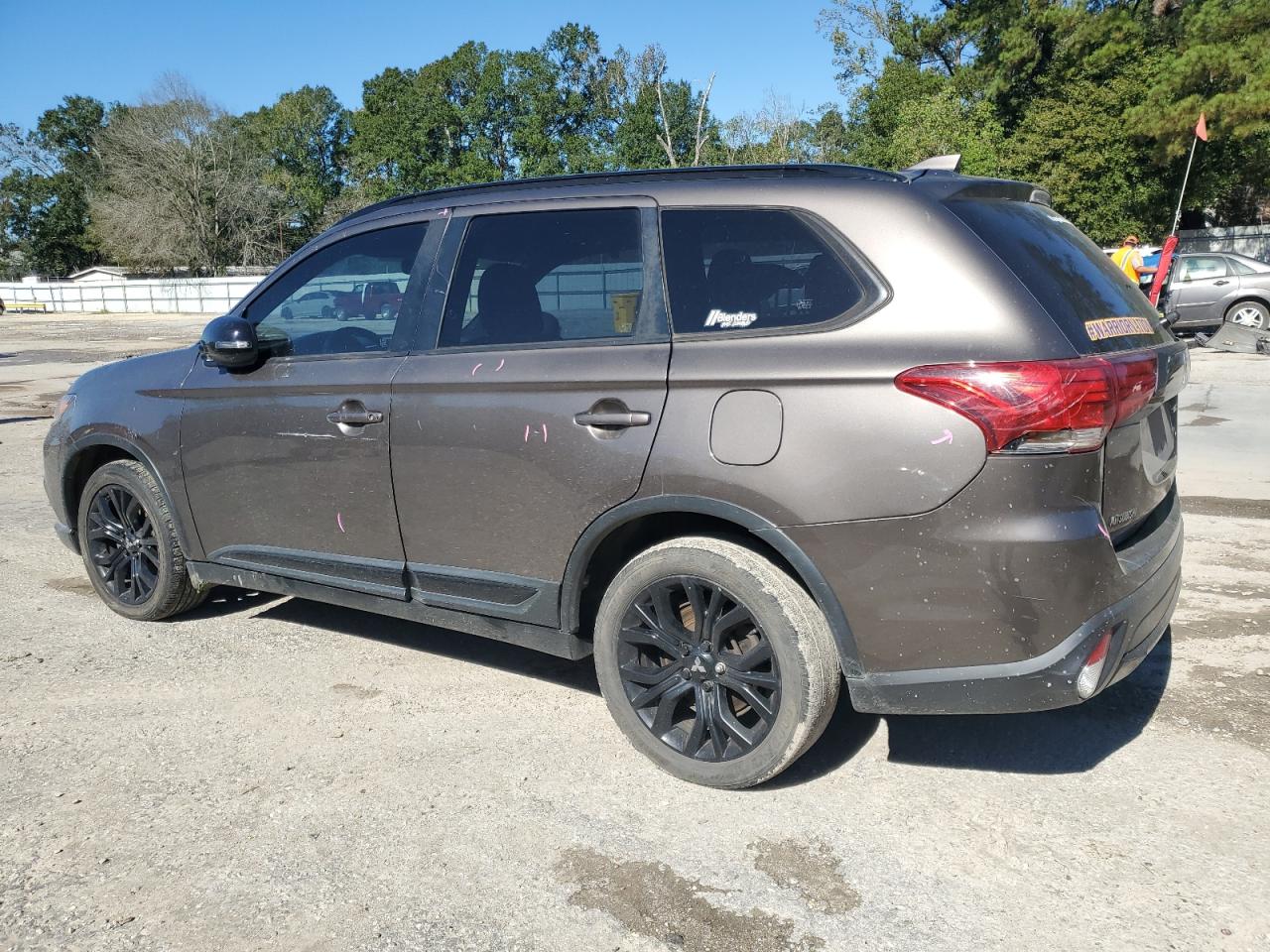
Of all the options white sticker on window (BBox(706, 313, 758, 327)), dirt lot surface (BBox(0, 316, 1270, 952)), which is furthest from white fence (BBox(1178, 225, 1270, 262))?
white sticker on window (BBox(706, 313, 758, 327))

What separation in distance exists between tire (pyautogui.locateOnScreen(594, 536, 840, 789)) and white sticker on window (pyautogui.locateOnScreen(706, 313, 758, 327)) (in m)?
0.65

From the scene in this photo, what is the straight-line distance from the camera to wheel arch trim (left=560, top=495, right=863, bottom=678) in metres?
2.94

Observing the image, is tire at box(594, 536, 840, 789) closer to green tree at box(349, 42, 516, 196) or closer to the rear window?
the rear window

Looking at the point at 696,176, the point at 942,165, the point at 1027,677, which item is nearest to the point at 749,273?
the point at 696,176

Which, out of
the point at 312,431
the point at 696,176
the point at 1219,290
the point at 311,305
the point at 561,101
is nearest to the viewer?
the point at 696,176

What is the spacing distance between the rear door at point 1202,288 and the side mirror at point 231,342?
58.6 feet

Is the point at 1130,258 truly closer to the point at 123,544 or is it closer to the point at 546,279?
the point at 546,279

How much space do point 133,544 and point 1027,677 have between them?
3.96 m

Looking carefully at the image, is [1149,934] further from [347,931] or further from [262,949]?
[262,949]

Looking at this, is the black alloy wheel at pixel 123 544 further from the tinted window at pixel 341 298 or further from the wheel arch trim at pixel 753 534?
the wheel arch trim at pixel 753 534

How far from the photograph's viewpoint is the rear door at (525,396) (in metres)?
3.28

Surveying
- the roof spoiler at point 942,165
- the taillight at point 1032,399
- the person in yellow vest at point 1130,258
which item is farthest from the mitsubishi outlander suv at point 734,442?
the person in yellow vest at point 1130,258

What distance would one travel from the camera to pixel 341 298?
4152 millimetres

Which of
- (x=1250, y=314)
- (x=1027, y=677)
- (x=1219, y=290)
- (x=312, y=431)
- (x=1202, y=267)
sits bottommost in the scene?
(x=1027, y=677)
